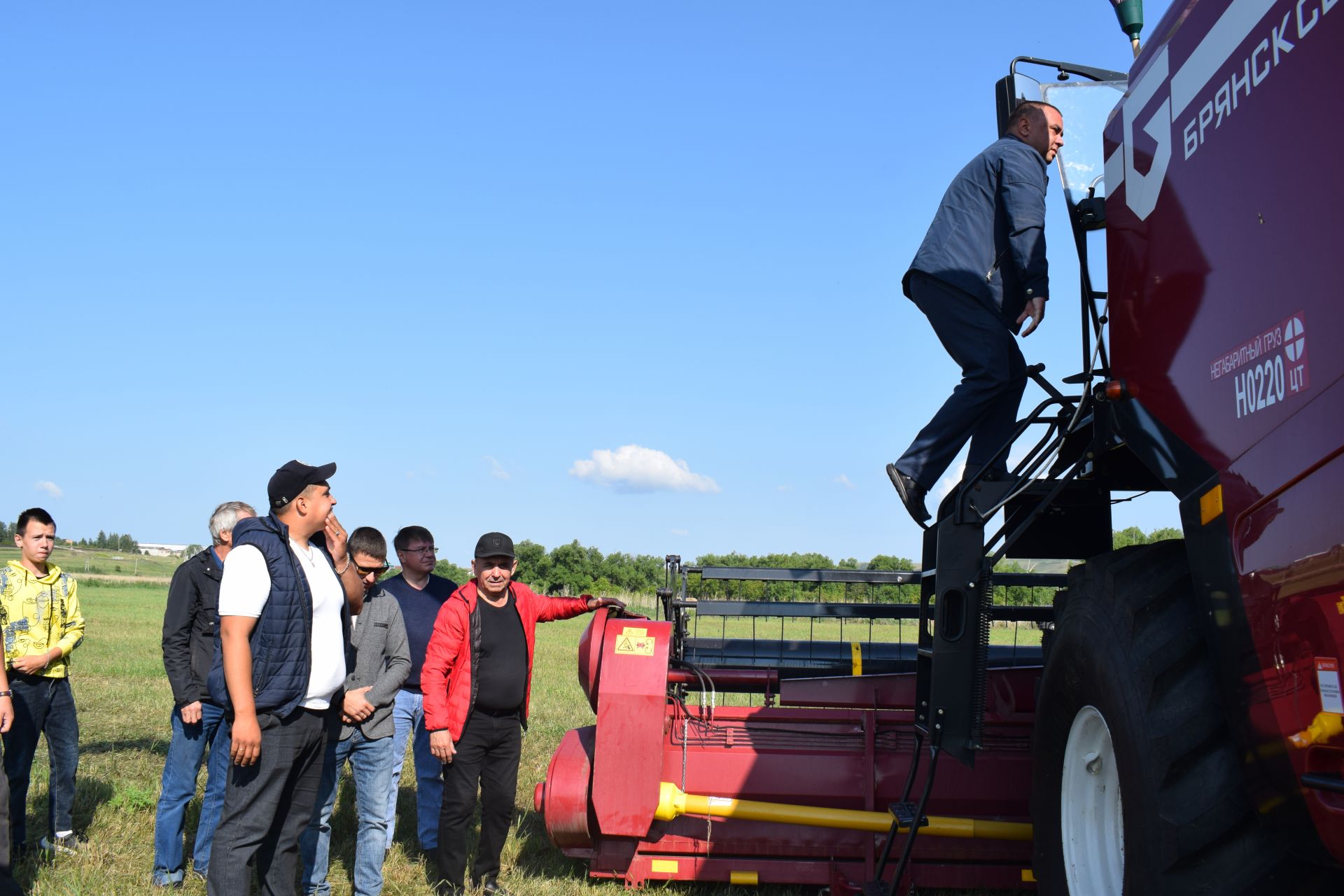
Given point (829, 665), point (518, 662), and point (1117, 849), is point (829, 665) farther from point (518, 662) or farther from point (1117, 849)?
point (1117, 849)

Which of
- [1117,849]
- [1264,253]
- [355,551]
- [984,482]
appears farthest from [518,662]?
[1264,253]

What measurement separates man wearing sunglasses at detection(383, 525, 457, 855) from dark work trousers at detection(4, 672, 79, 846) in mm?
1809

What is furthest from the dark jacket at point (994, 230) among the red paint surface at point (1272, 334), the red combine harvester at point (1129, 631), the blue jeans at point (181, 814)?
the blue jeans at point (181, 814)

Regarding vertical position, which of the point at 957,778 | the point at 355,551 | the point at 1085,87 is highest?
the point at 1085,87

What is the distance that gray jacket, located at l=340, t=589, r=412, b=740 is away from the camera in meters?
5.48

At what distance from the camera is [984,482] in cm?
409

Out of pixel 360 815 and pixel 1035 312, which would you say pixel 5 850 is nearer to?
pixel 360 815

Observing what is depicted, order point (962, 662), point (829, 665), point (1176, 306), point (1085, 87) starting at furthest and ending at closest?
1. point (829, 665)
2. point (1085, 87)
3. point (962, 662)
4. point (1176, 306)

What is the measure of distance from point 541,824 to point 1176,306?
196 inches

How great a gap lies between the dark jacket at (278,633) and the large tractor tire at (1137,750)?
9.22 feet

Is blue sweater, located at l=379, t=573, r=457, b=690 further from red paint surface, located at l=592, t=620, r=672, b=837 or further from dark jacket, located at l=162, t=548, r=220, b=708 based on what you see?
red paint surface, located at l=592, t=620, r=672, b=837

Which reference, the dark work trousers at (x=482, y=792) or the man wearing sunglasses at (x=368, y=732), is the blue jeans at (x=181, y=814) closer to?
the man wearing sunglasses at (x=368, y=732)

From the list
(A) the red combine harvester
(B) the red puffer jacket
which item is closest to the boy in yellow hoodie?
(B) the red puffer jacket

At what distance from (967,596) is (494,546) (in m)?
2.63
